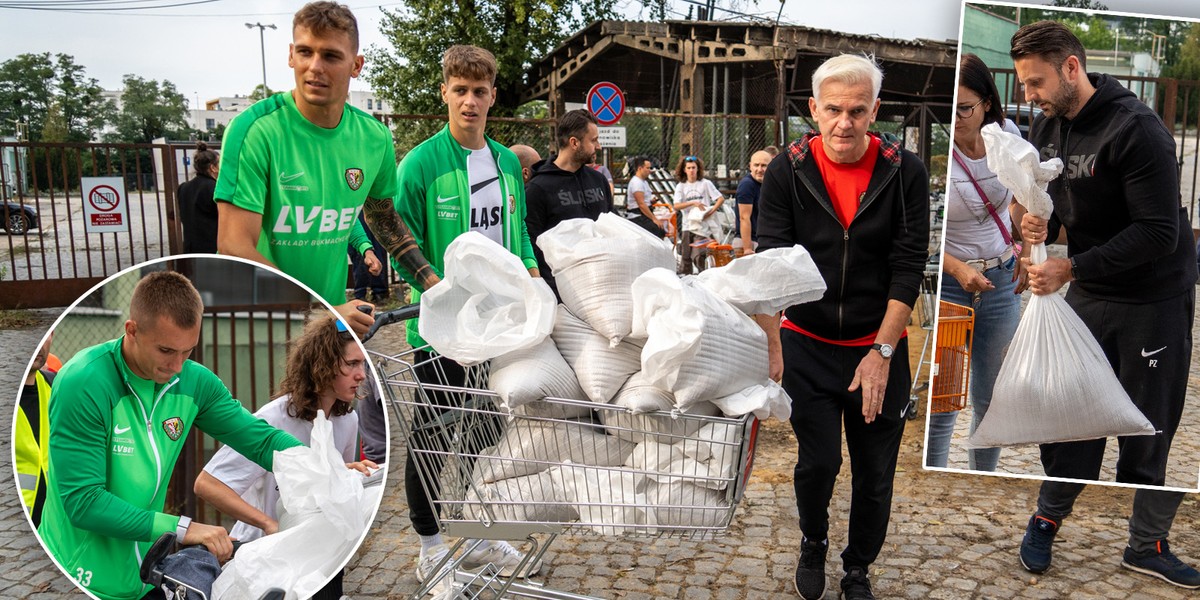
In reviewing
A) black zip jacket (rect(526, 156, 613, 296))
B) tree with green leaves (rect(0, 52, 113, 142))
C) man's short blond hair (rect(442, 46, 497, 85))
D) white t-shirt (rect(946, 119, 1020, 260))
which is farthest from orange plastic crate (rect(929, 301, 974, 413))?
tree with green leaves (rect(0, 52, 113, 142))

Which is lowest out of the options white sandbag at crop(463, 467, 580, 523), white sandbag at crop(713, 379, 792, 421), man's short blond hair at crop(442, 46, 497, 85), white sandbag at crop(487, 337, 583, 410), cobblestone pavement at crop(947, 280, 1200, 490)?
cobblestone pavement at crop(947, 280, 1200, 490)

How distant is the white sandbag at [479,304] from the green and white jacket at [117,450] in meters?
0.80

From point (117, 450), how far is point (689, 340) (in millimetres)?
1356

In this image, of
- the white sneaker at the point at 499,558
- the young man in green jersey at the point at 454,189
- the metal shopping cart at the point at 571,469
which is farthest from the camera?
the white sneaker at the point at 499,558

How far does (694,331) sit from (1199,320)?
2111mm

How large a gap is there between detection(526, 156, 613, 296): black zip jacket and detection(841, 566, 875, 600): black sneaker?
2.33 m

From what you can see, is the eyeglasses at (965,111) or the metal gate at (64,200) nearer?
the eyeglasses at (965,111)

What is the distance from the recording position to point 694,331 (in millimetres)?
2541

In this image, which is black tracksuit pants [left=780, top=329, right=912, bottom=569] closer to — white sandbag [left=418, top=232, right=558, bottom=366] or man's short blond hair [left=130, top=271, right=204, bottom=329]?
white sandbag [left=418, top=232, right=558, bottom=366]

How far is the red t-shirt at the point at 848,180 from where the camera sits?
3150 millimetres

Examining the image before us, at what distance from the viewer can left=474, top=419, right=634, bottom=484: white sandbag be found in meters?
2.78

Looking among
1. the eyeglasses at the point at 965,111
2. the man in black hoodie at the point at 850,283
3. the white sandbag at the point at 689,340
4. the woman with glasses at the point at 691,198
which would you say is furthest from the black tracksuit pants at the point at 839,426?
the woman with glasses at the point at 691,198

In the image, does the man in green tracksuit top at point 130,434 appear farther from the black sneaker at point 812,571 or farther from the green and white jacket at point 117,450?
the black sneaker at point 812,571

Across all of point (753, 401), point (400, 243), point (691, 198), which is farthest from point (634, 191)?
point (753, 401)
